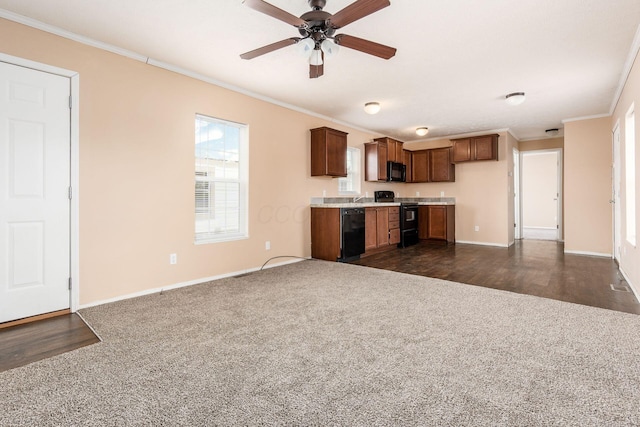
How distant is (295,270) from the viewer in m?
4.41

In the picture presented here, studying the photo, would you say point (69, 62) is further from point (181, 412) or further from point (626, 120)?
point (626, 120)

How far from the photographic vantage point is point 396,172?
7098 millimetres

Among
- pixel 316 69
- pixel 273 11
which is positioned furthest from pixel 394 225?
pixel 273 11

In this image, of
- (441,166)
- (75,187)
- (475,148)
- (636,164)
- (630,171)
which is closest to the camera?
(75,187)

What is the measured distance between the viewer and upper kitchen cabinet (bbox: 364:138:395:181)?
6500 mm

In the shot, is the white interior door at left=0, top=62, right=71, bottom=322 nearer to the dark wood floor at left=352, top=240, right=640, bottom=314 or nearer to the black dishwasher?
the black dishwasher

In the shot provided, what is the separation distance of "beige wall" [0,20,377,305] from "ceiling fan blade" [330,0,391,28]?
7.15 ft

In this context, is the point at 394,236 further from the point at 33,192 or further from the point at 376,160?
the point at 33,192

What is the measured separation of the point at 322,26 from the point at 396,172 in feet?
16.7

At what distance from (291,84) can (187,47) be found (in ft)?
4.44

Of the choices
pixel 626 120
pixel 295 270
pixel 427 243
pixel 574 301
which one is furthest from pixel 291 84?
pixel 427 243

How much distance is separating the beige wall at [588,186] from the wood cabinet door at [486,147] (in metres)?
1.17

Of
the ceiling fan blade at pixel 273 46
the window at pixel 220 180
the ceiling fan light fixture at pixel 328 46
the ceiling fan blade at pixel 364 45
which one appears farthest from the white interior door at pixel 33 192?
the ceiling fan blade at pixel 364 45

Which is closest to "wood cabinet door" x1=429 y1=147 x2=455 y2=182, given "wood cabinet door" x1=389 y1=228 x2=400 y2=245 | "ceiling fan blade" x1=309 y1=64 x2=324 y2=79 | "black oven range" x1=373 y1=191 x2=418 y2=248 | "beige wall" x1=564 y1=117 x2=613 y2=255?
"black oven range" x1=373 y1=191 x2=418 y2=248
